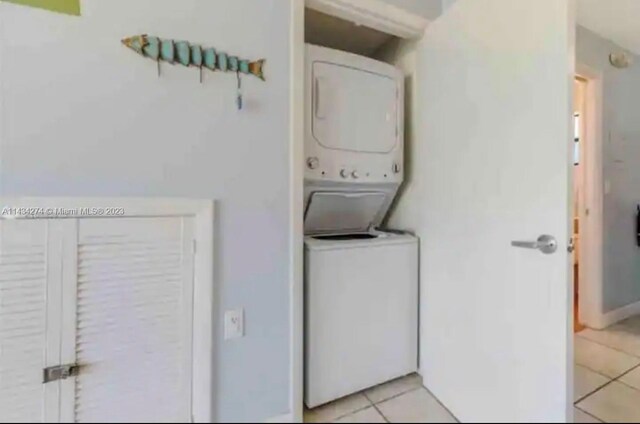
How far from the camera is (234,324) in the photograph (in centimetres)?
94

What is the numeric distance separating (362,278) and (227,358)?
1.94ft

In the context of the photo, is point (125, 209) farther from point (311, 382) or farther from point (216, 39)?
point (311, 382)

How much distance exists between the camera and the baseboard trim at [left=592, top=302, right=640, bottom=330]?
6.90 ft

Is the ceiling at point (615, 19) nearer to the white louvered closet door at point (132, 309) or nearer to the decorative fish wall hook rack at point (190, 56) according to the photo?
the decorative fish wall hook rack at point (190, 56)

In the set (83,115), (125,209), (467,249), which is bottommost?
(467,249)

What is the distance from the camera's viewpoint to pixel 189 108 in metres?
0.88

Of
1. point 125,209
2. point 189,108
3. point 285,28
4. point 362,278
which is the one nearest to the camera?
point 125,209

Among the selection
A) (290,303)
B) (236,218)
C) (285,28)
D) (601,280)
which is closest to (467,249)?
(290,303)

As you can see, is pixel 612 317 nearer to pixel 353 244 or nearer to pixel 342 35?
pixel 353 244

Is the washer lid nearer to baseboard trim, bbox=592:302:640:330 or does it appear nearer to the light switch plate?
the light switch plate

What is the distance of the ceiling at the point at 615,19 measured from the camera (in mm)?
1863

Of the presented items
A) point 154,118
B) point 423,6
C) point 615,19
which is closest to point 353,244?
point 154,118

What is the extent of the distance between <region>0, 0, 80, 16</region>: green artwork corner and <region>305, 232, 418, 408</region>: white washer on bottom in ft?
3.02

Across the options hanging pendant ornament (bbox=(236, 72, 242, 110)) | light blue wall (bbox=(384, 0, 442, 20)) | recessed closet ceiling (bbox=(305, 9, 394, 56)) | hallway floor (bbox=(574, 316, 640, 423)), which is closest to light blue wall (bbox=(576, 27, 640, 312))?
hallway floor (bbox=(574, 316, 640, 423))
